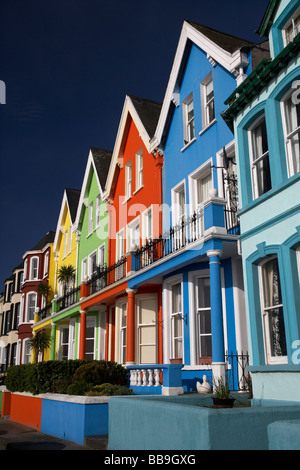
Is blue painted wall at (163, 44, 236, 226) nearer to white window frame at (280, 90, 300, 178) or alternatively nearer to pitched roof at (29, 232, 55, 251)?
white window frame at (280, 90, 300, 178)


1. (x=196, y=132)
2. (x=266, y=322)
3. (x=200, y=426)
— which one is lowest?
(x=200, y=426)

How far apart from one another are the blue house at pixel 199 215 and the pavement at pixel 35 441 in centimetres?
308

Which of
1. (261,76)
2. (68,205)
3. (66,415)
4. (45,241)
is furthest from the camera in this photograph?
(45,241)

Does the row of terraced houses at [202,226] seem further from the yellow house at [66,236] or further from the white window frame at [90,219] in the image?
the yellow house at [66,236]

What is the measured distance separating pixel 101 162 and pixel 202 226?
13877 millimetres

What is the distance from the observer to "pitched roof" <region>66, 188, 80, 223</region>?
99.7 ft

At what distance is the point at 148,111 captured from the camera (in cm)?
2134

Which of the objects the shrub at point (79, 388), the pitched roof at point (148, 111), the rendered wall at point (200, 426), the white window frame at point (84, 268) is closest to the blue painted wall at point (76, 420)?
the shrub at point (79, 388)

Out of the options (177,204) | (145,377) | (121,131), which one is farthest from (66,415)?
(121,131)

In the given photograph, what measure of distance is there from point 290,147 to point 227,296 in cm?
545

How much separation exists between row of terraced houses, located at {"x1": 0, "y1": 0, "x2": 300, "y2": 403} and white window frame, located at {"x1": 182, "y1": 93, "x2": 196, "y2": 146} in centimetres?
5

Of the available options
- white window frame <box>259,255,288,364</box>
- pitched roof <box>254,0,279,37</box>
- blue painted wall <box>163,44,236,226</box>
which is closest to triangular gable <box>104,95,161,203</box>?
blue painted wall <box>163,44,236,226</box>

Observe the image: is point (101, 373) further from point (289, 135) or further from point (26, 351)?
point (26, 351)

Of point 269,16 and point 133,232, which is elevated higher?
point 269,16
